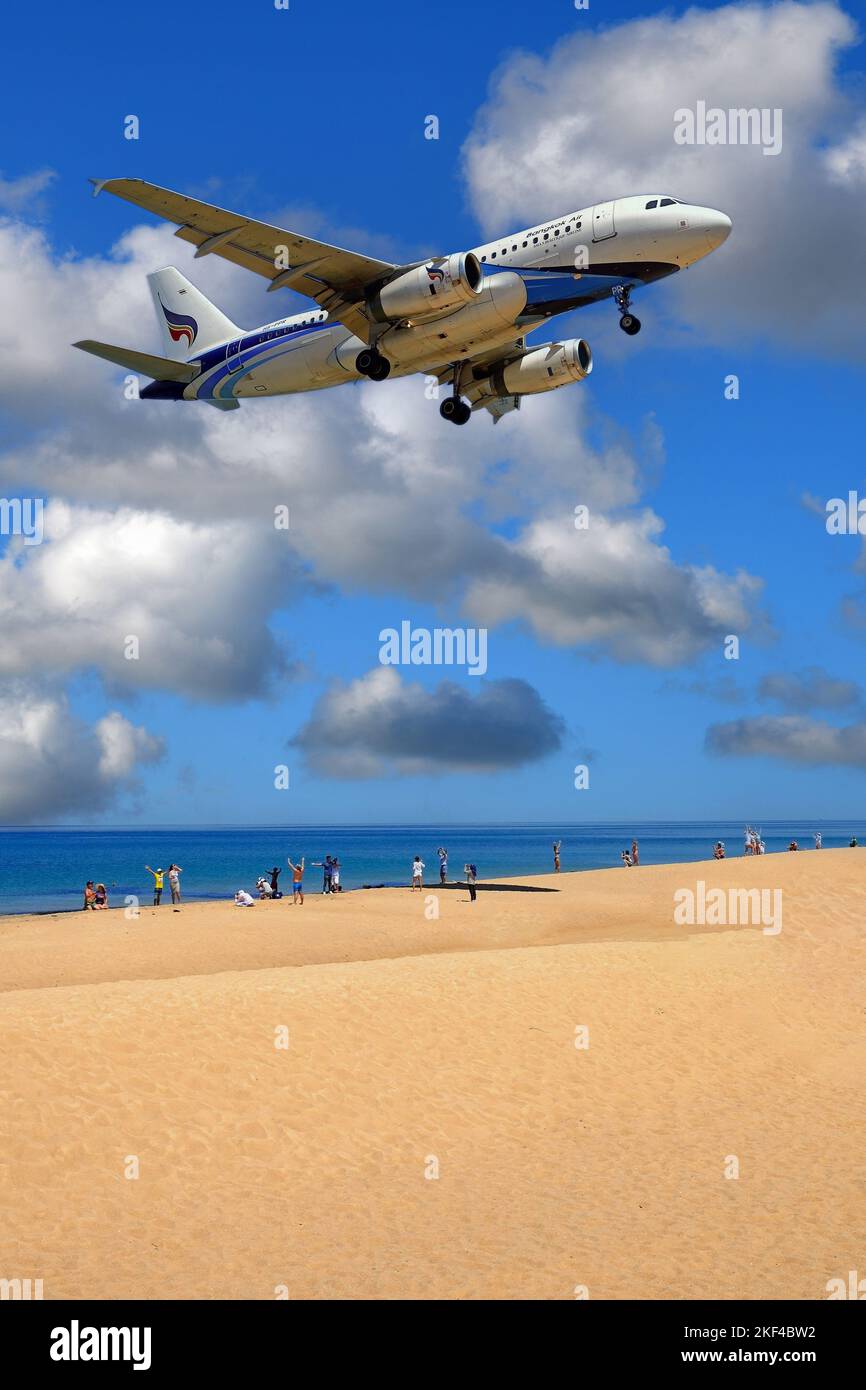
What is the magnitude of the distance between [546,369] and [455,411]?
9.38ft

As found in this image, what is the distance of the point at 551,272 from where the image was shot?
29.8 metres

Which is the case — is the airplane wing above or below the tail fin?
below

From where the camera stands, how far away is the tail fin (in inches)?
1654

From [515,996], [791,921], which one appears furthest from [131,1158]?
[791,921]

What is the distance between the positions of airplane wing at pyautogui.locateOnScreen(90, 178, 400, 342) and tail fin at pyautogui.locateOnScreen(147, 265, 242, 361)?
38.1ft

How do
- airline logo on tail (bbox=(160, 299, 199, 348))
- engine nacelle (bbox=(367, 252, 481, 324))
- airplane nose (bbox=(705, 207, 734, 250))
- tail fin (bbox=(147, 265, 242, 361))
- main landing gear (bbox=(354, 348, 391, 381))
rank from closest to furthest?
engine nacelle (bbox=(367, 252, 481, 324)) → airplane nose (bbox=(705, 207, 734, 250)) → main landing gear (bbox=(354, 348, 391, 381)) → tail fin (bbox=(147, 265, 242, 361)) → airline logo on tail (bbox=(160, 299, 199, 348))

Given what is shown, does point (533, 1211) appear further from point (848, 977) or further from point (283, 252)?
point (283, 252)

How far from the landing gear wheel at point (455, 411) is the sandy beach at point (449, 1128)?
15828 mm

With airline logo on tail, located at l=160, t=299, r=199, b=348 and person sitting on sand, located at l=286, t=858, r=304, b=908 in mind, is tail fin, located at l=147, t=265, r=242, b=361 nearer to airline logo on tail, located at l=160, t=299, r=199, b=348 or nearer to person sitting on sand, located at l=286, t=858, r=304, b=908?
airline logo on tail, located at l=160, t=299, r=199, b=348

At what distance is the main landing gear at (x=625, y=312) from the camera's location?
28.7m
